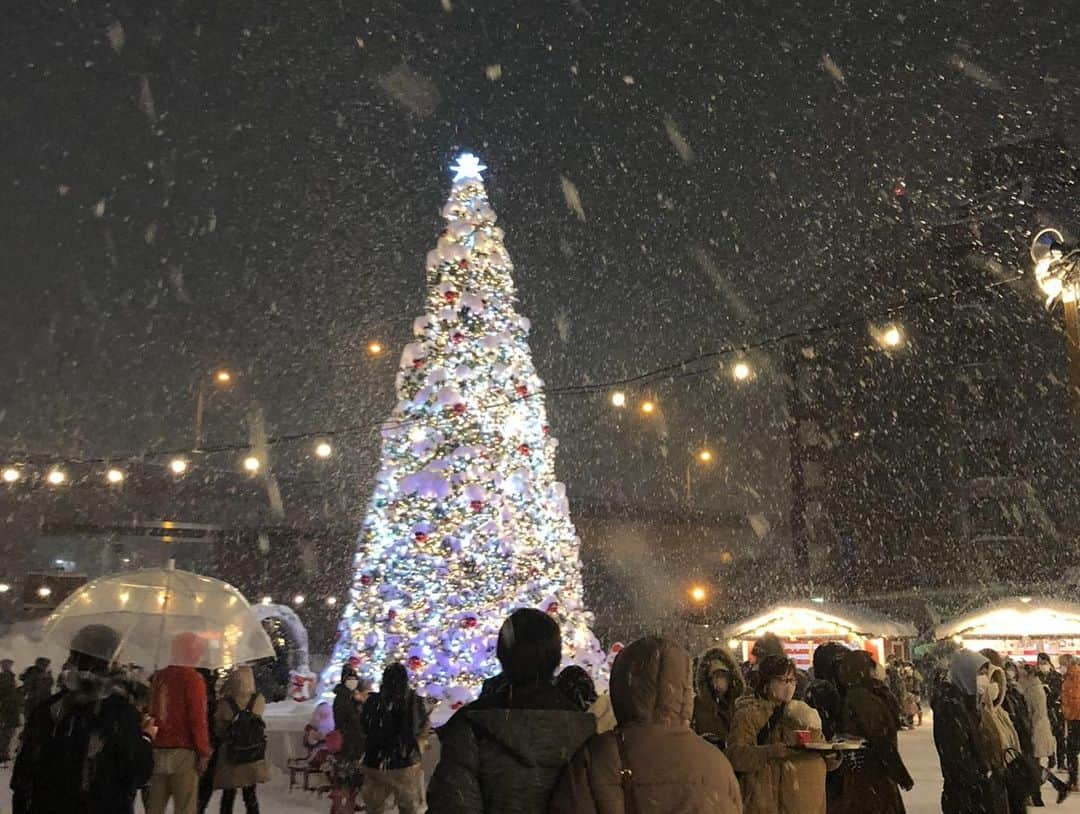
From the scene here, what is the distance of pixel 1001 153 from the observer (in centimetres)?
3872

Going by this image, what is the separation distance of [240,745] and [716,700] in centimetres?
425

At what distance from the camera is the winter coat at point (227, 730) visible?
7996 millimetres

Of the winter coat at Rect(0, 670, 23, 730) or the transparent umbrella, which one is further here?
the winter coat at Rect(0, 670, 23, 730)

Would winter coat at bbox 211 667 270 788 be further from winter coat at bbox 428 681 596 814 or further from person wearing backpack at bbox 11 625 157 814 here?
winter coat at bbox 428 681 596 814

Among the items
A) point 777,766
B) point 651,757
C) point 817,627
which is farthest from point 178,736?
point 817,627

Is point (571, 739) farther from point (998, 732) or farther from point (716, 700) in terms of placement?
point (998, 732)

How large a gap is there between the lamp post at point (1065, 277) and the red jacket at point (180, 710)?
8586 mm

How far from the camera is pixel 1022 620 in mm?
21156

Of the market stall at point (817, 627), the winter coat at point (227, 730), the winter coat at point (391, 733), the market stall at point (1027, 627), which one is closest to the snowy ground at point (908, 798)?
the winter coat at point (227, 730)

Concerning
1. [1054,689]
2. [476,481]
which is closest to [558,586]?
[476,481]

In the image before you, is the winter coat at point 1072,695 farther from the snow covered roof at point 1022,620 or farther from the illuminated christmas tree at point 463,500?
the snow covered roof at point 1022,620

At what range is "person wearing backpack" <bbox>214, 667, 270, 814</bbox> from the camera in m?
8.02

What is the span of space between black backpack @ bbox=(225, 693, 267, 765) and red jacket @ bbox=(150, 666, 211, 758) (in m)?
1.47

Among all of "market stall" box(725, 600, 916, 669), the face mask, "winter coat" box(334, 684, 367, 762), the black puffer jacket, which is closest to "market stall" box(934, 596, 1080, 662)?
"market stall" box(725, 600, 916, 669)
